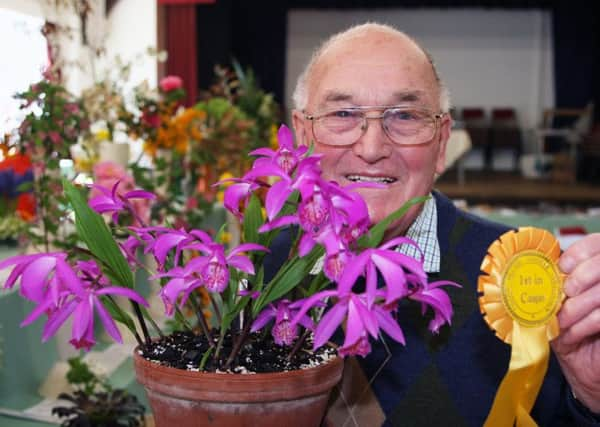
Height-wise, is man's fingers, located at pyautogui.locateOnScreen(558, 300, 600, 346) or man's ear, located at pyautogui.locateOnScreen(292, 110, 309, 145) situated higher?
man's ear, located at pyautogui.locateOnScreen(292, 110, 309, 145)

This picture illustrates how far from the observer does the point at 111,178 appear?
225cm

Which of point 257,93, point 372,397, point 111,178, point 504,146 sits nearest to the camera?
point 372,397

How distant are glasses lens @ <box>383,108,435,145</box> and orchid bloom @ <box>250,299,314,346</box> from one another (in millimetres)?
550

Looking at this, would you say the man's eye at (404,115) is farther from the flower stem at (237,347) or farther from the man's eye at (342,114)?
the flower stem at (237,347)

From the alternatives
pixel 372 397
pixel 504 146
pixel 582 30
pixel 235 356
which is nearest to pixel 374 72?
pixel 372 397

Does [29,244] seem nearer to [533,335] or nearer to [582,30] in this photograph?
[533,335]

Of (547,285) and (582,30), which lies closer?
(547,285)

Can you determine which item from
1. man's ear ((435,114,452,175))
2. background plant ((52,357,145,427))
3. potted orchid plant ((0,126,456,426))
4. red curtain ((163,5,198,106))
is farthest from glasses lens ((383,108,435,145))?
red curtain ((163,5,198,106))

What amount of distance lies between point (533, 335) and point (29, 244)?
1.77m

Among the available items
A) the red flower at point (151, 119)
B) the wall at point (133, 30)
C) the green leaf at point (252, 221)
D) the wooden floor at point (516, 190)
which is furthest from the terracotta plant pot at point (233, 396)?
the wooden floor at point (516, 190)

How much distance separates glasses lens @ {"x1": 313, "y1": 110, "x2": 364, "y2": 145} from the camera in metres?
1.16

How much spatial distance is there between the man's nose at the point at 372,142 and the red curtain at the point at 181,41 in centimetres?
969

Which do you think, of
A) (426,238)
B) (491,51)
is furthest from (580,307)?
(491,51)

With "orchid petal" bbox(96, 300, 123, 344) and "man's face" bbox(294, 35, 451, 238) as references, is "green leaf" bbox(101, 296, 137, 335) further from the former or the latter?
"man's face" bbox(294, 35, 451, 238)
